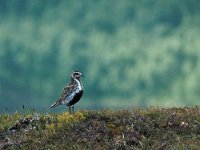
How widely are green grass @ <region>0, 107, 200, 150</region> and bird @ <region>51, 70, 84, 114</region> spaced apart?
0.40 metres

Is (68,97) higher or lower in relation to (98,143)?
higher

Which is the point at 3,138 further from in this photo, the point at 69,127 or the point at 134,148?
the point at 134,148

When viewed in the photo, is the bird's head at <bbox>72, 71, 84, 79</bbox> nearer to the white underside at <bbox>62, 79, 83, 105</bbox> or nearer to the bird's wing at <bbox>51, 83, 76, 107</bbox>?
the white underside at <bbox>62, 79, 83, 105</bbox>

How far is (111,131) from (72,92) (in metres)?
1.99

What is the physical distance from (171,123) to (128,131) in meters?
1.54

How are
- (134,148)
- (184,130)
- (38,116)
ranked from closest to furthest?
(134,148) → (184,130) → (38,116)

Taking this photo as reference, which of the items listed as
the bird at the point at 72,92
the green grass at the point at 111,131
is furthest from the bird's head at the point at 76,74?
the green grass at the point at 111,131

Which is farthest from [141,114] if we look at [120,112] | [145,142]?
[145,142]

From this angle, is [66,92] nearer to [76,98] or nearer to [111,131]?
[76,98]

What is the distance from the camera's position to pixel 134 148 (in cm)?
1942

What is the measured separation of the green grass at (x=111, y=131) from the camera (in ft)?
65.4

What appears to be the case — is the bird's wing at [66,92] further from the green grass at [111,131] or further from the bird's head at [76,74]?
A: the green grass at [111,131]

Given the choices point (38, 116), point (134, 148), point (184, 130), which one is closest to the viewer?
point (134, 148)

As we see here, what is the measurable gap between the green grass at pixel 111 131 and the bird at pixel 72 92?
A: 40cm
